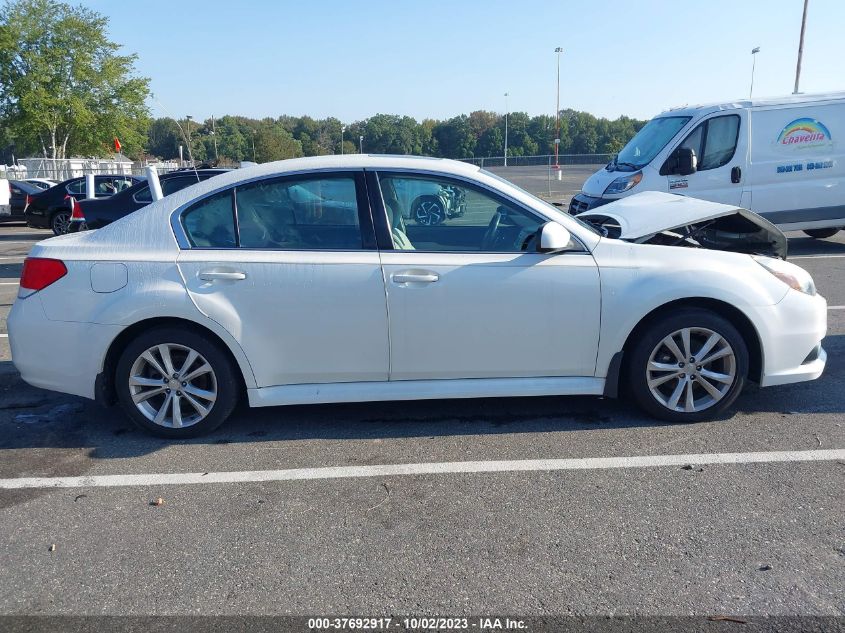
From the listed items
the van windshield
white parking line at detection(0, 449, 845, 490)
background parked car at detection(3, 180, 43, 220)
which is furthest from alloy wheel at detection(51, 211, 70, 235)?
white parking line at detection(0, 449, 845, 490)

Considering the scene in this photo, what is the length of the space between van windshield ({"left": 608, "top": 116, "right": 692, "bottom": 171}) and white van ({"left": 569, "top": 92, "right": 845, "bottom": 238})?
54mm

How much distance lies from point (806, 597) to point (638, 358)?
1787mm

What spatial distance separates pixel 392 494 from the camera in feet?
11.6

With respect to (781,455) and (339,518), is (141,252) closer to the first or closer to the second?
(339,518)

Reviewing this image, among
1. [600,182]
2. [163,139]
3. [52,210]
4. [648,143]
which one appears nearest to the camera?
[648,143]

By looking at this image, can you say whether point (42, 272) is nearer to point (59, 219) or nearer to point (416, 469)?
point (416, 469)

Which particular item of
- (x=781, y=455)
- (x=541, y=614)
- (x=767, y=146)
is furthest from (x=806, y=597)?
(x=767, y=146)

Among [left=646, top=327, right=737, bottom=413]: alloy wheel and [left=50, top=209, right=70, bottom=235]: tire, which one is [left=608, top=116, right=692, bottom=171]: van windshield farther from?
[left=50, top=209, right=70, bottom=235]: tire

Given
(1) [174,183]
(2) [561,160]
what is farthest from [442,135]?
(1) [174,183]

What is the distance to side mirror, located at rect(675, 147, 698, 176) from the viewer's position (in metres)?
9.77

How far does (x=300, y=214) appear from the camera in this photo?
4.25 metres

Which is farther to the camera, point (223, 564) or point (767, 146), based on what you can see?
point (767, 146)

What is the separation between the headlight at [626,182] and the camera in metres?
9.95

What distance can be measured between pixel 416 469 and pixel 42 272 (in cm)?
254
